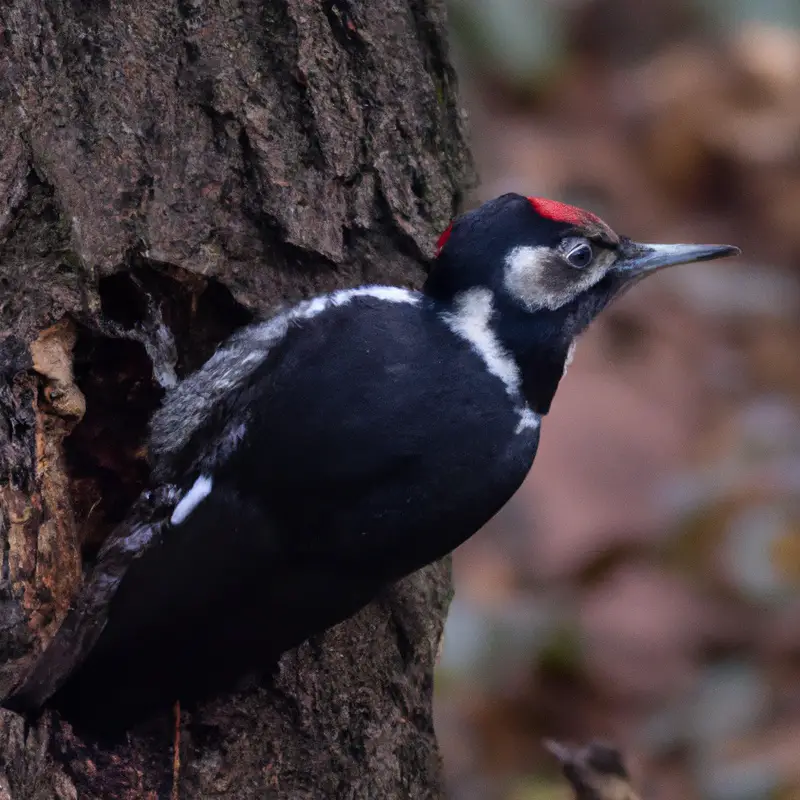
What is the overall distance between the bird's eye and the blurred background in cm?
75

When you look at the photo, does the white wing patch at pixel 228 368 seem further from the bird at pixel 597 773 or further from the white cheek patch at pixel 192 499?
the bird at pixel 597 773

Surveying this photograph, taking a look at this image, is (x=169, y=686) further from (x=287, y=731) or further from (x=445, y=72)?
(x=445, y=72)

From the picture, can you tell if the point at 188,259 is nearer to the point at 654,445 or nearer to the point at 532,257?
the point at 532,257

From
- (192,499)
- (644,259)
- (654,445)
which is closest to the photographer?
(192,499)

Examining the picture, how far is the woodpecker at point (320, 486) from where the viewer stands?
2227mm

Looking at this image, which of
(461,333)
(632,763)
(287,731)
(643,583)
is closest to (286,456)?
(461,333)

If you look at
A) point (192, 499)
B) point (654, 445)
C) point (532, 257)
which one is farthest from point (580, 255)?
point (654, 445)

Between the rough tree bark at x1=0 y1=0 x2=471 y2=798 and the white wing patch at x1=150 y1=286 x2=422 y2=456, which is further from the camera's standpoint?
the white wing patch at x1=150 y1=286 x2=422 y2=456

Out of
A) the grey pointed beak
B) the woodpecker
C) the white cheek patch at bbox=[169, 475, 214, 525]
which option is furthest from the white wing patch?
the grey pointed beak

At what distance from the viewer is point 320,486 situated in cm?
222

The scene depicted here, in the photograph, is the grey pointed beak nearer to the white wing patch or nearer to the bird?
the white wing patch

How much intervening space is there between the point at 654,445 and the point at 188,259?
297 centimetres

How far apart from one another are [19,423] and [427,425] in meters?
0.67

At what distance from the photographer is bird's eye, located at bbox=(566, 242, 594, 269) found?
252 centimetres
